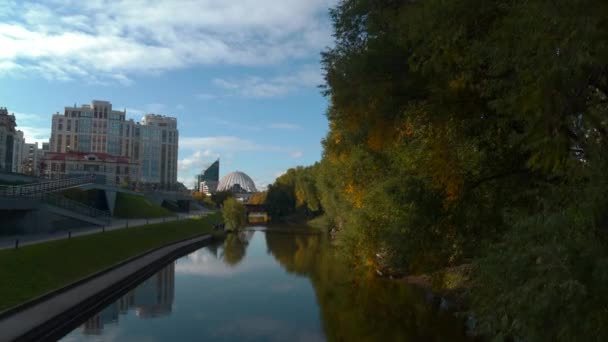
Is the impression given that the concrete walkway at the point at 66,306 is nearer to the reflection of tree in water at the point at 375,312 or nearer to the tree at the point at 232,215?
the reflection of tree in water at the point at 375,312

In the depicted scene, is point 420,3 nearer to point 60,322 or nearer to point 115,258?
point 60,322

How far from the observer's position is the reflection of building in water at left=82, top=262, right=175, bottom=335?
2028cm

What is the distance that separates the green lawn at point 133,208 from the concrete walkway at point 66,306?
3471cm

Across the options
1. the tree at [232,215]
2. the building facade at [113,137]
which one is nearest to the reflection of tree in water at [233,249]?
the tree at [232,215]

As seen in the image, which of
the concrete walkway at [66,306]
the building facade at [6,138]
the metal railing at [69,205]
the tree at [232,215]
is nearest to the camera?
the concrete walkway at [66,306]

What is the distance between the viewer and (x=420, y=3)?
431 inches

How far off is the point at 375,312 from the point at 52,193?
33.4 meters

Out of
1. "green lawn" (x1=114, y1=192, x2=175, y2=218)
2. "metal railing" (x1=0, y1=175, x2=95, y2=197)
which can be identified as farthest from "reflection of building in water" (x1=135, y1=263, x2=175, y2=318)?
"green lawn" (x1=114, y1=192, x2=175, y2=218)

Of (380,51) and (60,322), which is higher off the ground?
(380,51)

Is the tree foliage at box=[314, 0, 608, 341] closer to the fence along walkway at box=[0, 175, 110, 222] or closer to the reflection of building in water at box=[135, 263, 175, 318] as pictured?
the reflection of building in water at box=[135, 263, 175, 318]

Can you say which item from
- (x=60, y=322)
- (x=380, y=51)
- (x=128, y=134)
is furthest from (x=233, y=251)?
(x=128, y=134)

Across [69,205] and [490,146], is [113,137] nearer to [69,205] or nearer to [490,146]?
[69,205]

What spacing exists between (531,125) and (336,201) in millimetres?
36302

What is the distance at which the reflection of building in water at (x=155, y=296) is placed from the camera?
78.0 feet
